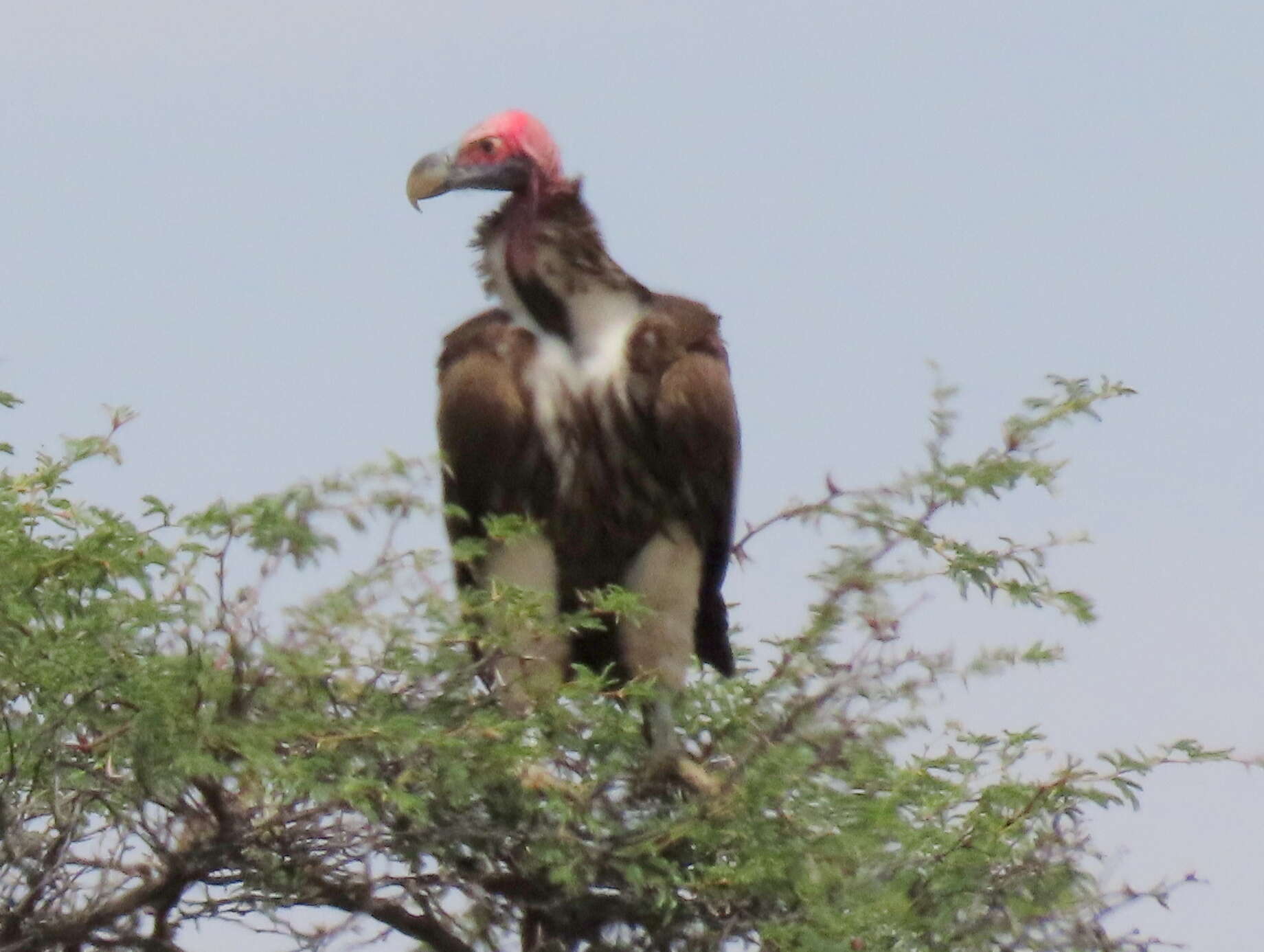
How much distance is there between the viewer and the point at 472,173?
5.88m

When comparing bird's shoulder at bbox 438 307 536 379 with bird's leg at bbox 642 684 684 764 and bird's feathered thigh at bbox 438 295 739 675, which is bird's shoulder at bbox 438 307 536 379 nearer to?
bird's feathered thigh at bbox 438 295 739 675

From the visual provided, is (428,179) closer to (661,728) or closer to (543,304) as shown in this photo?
(543,304)

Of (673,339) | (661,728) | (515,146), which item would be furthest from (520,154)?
(661,728)

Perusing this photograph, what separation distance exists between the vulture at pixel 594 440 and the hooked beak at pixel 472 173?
269 mm

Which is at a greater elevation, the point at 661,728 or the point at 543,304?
→ the point at 543,304

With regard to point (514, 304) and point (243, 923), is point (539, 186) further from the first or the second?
point (243, 923)

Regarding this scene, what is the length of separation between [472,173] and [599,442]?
0.94m

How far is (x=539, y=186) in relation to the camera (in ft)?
19.1

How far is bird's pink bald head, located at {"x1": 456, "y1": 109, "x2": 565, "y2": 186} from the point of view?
5.88 meters

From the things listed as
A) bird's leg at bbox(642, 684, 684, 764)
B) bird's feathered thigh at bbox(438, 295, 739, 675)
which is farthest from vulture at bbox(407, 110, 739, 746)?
bird's leg at bbox(642, 684, 684, 764)

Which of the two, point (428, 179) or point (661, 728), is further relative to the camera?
point (428, 179)

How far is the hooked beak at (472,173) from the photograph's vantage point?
5762mm

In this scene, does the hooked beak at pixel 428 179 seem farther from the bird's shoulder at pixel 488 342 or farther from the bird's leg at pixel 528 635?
the bird's leg at pixel 528 635

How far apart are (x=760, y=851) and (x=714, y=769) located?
49 centimetres
